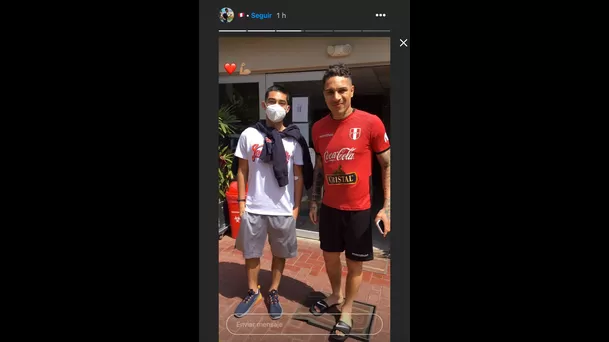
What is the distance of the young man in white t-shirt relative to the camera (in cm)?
197

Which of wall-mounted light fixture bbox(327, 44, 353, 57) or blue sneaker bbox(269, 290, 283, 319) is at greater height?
wall-mounted light fixture bbox(327, 44, 353, 57)

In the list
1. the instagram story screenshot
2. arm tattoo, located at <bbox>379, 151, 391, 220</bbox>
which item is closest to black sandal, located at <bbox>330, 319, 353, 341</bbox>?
the instagram story screenshot

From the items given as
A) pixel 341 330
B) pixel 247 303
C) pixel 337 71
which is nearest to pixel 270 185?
pixel 247 303

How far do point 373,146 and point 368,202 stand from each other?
1.29 feet

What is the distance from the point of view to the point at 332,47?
2.06m

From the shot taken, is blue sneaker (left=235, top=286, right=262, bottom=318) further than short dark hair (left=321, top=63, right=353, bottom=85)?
No

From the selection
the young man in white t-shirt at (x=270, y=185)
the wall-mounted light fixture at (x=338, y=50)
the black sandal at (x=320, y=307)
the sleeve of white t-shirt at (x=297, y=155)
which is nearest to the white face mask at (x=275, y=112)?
the young man in white t-shirt at (x=270, y=185)

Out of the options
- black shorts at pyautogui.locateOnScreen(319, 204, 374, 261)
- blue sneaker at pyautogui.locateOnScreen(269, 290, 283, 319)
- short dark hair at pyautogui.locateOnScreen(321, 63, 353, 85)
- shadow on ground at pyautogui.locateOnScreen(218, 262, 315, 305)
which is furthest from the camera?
black shorts at pyautogui.locateOnScreen(319, 204, 374, 261)

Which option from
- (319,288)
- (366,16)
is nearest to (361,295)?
(319,288)

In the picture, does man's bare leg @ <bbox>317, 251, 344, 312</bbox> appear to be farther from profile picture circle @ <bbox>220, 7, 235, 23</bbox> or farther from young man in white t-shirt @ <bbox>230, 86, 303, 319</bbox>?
profile picture circle @ <bbox>220, 7, 235, 23</bbox>

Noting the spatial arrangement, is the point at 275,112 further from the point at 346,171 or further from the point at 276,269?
the point at 276,269

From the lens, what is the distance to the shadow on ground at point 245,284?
1.51 meters

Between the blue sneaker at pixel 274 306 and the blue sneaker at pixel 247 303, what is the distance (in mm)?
88
